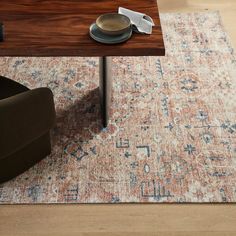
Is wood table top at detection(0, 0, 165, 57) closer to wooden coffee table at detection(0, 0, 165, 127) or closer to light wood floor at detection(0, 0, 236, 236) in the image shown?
wooden coffee table at detection(0, 0, 165, 127)

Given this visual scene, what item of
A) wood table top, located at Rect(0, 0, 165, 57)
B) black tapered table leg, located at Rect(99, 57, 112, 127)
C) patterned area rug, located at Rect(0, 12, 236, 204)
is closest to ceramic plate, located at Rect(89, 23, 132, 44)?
wood table top, located at Rect(0, 0, 165, 57)

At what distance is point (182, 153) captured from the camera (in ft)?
7.50

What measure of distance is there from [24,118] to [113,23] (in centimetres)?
61

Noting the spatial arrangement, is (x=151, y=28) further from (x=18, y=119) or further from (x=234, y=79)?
(x=234, y=79)

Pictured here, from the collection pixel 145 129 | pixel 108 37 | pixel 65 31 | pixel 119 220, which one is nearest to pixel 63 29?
pixel 65 31

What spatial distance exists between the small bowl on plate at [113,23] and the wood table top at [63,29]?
6 cm

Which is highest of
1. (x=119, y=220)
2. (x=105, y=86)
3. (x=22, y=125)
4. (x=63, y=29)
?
(x=63, y=29)

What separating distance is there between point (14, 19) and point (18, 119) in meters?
0.59

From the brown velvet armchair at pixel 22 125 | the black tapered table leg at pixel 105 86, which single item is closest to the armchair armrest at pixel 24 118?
the brown velvet armchair at pixel 22 125

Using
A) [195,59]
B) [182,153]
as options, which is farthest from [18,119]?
[195,59]

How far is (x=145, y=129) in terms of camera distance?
7.93ft

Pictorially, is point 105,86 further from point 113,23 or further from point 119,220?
point 119,220

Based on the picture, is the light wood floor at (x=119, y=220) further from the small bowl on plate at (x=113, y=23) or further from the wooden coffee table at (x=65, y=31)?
the small bowl on plate at (x=113, y=23)

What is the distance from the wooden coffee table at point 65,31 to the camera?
6.20ft
